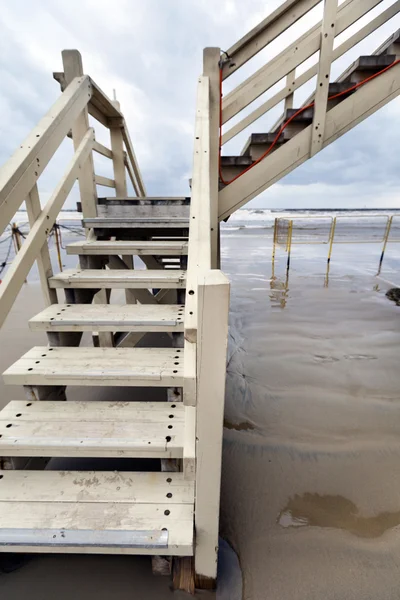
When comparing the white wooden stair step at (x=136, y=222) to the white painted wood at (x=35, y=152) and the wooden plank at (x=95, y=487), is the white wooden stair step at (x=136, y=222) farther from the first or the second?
the wooden plank at (x=95, y=487)

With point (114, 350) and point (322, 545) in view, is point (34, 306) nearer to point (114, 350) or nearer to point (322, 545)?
point (114, 350)

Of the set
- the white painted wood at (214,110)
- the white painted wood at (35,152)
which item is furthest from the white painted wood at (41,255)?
the white painted wood at (214,110)

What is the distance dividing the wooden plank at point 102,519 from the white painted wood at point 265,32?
3367 millimetres

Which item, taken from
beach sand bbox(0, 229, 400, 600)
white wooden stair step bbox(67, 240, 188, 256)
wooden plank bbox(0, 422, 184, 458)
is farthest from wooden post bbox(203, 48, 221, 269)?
wooden plank bbox(0, 422, 184, 458)

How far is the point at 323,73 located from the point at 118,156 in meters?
2.63

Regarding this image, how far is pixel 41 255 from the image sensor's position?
216cm

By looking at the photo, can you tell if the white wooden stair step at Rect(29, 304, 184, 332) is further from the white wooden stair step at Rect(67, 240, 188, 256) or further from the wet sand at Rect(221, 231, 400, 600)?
the wet sand at Rect(221, 231, 400, 600)

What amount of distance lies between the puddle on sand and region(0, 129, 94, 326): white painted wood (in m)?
2.18

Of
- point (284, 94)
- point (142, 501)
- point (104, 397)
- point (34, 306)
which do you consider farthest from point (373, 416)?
point (34, 306)

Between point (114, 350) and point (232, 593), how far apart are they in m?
1.45

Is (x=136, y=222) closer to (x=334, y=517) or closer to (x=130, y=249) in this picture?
(x=130, y=249)

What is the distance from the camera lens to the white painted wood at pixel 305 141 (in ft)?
8.69

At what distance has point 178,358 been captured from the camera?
182 cm

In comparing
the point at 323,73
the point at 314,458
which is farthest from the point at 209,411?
the point at 323,73
